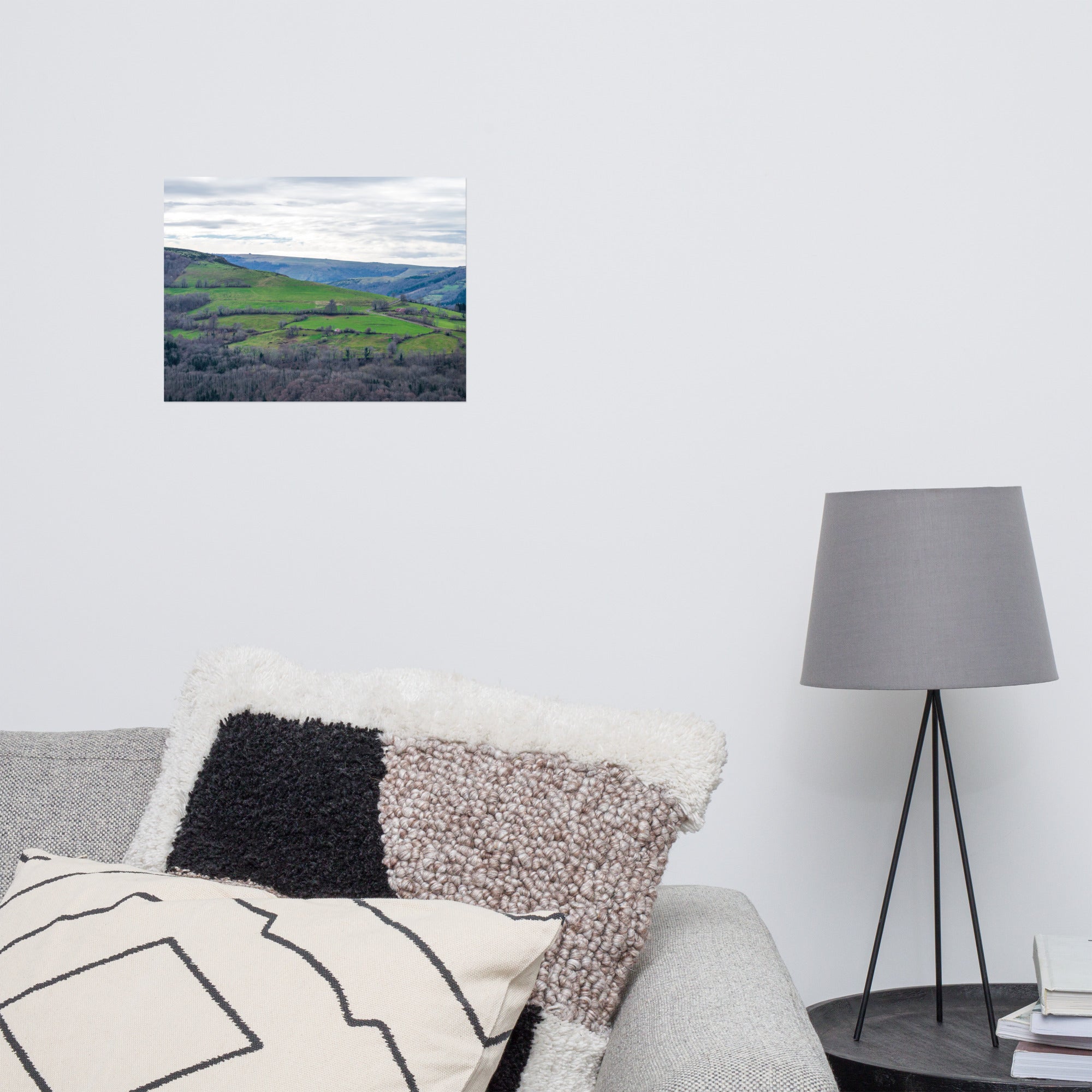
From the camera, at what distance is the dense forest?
2.01 metres

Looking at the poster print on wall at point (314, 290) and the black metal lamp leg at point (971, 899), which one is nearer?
the black metal lamp leg at point (971, 899)

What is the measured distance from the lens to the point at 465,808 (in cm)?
97

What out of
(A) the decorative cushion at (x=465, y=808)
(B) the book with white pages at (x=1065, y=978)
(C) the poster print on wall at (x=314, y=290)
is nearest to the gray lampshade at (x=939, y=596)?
(B) the book with white pages at (x=1065, y=978)

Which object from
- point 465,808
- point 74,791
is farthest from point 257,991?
point 74,791

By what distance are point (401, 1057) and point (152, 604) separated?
1.48 metres

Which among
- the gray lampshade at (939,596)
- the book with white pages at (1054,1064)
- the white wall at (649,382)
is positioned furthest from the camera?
the white wall at (649,382)

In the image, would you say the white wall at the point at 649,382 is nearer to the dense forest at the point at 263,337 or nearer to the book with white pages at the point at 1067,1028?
the dense forest at the point at 263,337

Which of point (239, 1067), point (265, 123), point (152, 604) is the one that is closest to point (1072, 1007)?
point (239, 1067)

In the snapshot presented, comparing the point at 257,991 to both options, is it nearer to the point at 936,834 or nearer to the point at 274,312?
the point at 936,834

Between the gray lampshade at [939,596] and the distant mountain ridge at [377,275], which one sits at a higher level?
the distant mountain ridge at [377,275]

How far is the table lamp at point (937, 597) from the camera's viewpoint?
1.37m

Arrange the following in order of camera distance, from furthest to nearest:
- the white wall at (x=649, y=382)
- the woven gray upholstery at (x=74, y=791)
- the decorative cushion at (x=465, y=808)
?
the white wall at (x=649, y=382), the woven gray upholstery at (x=74, y=791), the decorative cushion at (x=465, y=808)

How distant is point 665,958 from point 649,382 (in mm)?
1210

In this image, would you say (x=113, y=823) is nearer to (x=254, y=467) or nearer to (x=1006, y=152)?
(x=254, y=467)
